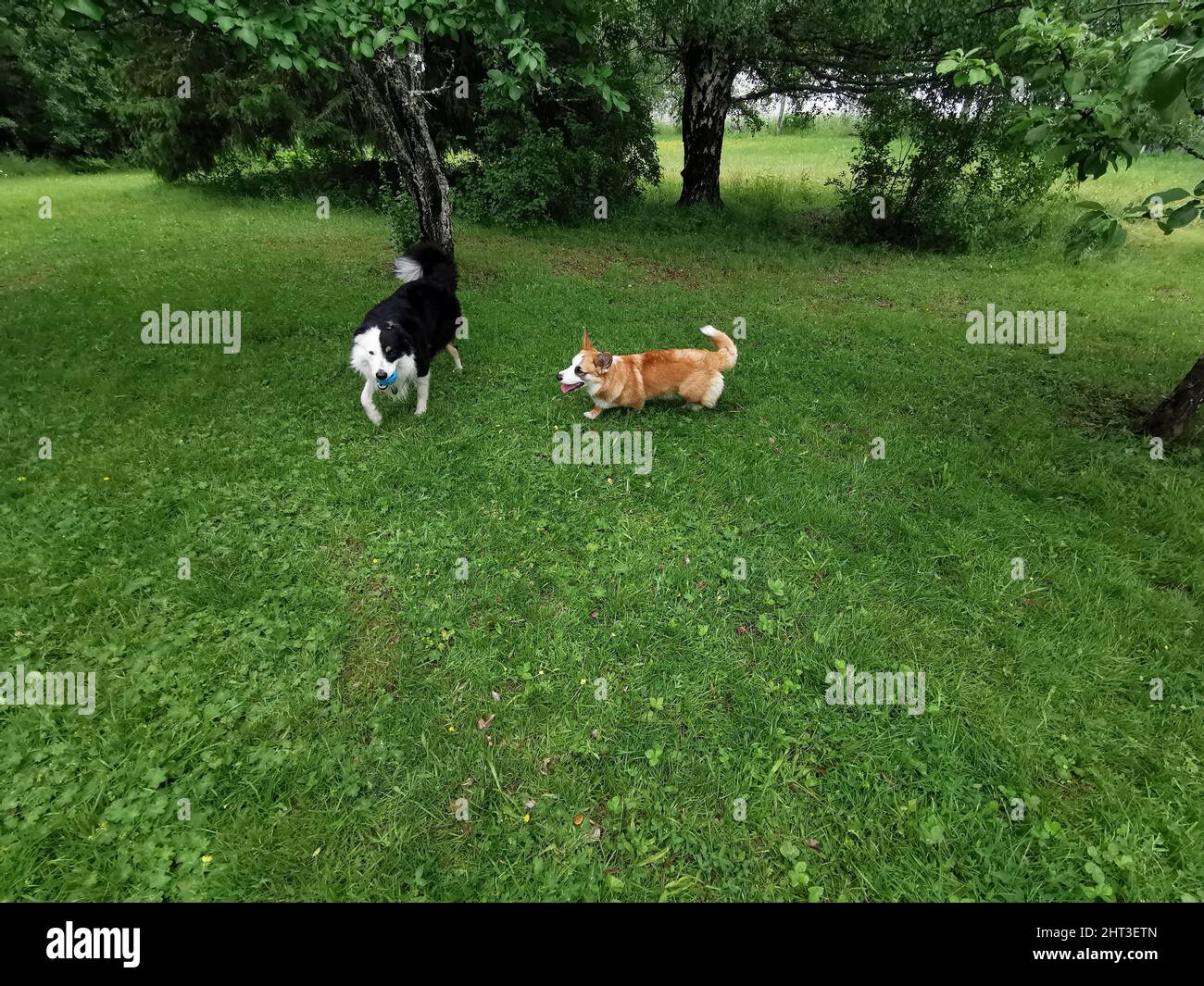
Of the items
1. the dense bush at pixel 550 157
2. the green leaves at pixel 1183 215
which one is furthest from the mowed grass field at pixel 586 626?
the dense bush at pixel 550 157

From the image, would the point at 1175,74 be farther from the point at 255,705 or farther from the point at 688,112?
the point at 688,112

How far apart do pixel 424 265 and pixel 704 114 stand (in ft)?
37.5

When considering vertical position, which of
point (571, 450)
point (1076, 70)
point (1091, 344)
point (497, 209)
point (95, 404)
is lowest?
point (571, 450)

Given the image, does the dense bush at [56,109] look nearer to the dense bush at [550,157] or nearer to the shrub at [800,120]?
the dense bush at [550,157]

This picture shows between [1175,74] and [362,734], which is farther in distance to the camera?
[362,734]

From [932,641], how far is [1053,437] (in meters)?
3.93

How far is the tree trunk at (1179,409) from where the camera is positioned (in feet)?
18.9

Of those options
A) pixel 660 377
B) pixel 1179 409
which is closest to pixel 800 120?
pixel 1179 409

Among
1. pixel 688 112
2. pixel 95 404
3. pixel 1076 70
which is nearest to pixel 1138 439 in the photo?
pixel 1076 70

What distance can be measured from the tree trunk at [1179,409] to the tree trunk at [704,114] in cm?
1251

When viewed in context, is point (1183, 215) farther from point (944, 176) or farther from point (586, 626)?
point (944, 176)

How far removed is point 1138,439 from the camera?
6.05m

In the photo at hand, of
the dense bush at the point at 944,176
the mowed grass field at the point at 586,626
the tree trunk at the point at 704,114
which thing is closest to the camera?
the mowed grass field at the point at 586,626

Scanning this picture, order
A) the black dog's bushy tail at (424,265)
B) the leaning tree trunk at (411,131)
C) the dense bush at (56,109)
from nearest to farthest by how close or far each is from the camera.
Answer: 1. the black dog's bushy tail at (424,265)
2. the leaning tree trunk at (411,131)
3. the dense bush at (56,109)
